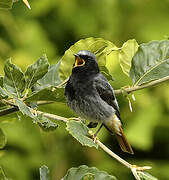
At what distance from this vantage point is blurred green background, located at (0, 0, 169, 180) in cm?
368

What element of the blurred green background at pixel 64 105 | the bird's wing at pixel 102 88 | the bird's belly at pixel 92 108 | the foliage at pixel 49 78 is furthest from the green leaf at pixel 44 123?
the blurred green background at pixel 64 105

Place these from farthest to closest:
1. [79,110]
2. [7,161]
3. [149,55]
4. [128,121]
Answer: [128,121]
[7,161]
[79,110]
[149,55]

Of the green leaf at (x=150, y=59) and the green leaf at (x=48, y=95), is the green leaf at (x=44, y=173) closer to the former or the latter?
the green leaf at (x=48, y=95)

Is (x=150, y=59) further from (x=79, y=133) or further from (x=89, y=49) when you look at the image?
(x=79, y=133)

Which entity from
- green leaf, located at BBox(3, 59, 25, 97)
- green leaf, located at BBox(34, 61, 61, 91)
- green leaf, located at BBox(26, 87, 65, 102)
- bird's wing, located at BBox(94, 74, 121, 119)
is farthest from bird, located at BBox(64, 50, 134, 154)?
green leaf, located at BBox(3, 59, 25, 97)

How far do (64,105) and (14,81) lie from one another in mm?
2160

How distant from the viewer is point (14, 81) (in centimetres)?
143

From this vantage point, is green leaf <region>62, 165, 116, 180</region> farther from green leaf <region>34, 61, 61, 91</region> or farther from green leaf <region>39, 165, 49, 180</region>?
green leaf <region>34, 61, 61, 91</region>

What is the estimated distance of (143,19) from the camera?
433 cm

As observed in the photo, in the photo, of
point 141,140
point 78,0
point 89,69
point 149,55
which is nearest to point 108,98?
point 89,69

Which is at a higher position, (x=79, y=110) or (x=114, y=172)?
(x=79, y=110)

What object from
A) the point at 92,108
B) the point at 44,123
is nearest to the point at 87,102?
the point at 92,108

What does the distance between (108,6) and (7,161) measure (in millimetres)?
1571

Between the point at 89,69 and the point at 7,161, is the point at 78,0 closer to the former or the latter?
the point at 7,161
